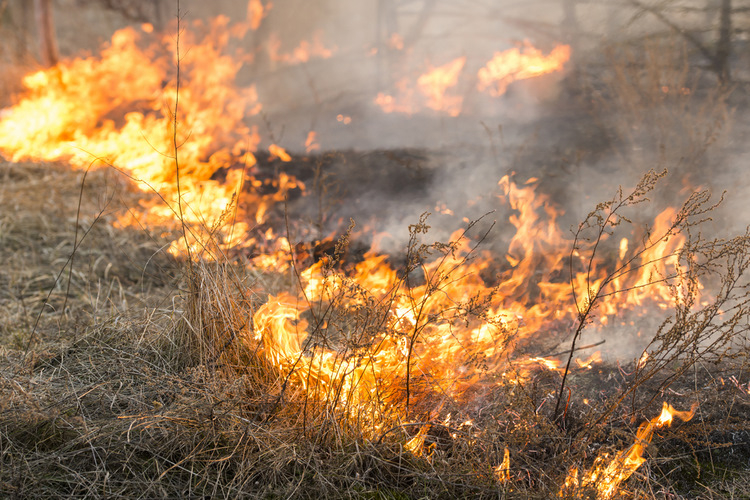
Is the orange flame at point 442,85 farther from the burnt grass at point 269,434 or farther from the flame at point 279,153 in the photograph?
the burnt grass at point 269,434

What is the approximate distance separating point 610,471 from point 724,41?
15.3 ft

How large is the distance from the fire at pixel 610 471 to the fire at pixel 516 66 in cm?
453

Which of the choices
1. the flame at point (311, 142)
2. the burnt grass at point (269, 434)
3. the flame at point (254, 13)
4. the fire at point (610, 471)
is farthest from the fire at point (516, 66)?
the fire at point (610, 471)

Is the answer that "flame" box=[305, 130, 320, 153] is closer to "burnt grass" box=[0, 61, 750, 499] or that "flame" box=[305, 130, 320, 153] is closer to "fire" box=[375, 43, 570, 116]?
"fire" box=[375, 43, 570, 116]

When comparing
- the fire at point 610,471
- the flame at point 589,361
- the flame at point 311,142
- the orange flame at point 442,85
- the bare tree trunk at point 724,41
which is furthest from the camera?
the orange flame at point 442,85

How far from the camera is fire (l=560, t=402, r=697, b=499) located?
198cm

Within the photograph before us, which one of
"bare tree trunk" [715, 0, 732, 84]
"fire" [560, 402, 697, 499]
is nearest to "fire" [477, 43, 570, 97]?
"bare tree trunk" [715, 0, 732, 84]

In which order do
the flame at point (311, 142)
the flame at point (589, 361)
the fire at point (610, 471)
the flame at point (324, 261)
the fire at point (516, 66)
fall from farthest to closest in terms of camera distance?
the flame at point (311, 142) → the fire at point (516, 66) → the flame at point (589, 361) → the flame at point (324, 261) → the fire at point (610, 471)

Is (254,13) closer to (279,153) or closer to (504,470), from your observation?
(279,153)

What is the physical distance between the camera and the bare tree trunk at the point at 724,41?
16.7 ft

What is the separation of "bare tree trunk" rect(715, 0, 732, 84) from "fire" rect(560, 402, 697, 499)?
4.14 m

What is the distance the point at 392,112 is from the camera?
6.40 metres

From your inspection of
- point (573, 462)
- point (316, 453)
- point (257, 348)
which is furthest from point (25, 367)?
point (573, 462)

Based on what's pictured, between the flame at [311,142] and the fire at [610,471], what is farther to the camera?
the flame at [311,142]
